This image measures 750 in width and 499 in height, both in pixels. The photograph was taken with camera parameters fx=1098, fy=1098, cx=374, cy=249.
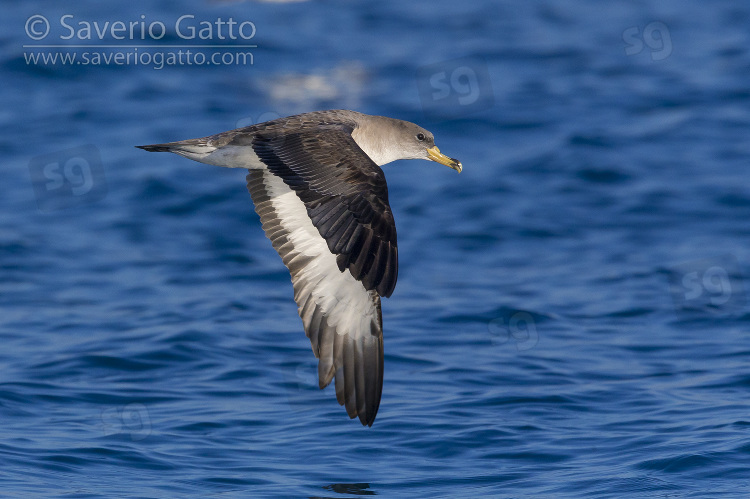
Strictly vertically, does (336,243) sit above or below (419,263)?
below

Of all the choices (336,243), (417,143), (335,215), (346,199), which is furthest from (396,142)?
(336,243)

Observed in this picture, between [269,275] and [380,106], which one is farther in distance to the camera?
[380,106]

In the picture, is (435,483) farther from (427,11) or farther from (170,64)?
(427,11)

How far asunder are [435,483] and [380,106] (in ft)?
37.3

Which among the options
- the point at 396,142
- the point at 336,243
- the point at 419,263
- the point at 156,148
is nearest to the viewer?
the point at 336,243

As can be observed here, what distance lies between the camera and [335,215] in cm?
722

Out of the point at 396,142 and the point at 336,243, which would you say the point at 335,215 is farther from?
the point at 396,142

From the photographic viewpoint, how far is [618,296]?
13094mm

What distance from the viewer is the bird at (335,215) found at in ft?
23.5

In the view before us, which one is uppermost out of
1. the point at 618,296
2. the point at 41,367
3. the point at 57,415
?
the point at 618,296

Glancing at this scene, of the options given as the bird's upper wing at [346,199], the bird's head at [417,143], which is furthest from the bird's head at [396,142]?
the bird's upper wing at [346,199]

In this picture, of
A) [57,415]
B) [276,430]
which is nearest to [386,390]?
[276,430]

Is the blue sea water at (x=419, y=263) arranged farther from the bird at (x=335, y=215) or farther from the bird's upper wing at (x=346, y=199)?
the bird's upper wing at (x=346, y=199)

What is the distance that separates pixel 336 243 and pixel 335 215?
233mm
